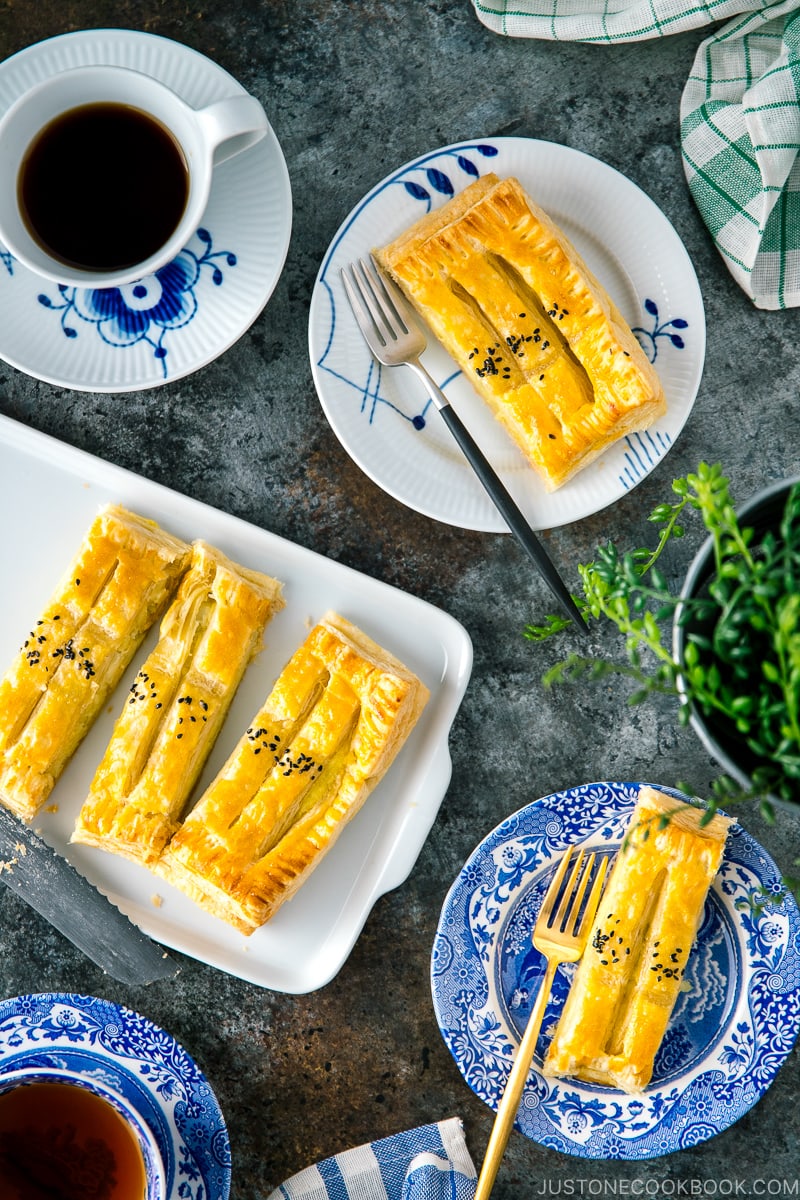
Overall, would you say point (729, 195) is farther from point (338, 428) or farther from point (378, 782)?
point (378, 782)

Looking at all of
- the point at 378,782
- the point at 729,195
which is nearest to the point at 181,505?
the point at 378,782

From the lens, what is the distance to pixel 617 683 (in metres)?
2.51

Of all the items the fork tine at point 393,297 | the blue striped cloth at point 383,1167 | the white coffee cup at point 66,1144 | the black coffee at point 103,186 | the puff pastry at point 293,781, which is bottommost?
the blue striped cloth at point 383,1167

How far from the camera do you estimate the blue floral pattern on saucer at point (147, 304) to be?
2.29m

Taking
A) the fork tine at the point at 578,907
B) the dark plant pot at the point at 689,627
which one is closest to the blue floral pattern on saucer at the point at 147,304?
the dark plant pot at the point at 689,627

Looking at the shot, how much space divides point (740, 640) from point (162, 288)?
1.57 meters

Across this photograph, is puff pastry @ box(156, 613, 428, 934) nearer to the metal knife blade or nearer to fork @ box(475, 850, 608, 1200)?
the metal knife blade

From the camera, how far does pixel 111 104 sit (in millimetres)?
2152

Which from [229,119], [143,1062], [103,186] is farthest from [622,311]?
[143,1062]

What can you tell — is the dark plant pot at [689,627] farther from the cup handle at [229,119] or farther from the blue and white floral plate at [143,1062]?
the blue and white floral plate at [143,1062]

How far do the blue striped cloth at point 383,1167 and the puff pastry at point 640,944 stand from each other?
38cm

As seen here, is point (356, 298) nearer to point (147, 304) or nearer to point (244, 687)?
point (147, 304)

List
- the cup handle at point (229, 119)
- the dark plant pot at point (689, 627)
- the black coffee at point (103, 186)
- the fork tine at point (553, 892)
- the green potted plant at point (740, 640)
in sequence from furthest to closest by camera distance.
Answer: the fork tine at point (553, 892) < the black coffee at point (103, 186) < the cup handle at point (229, 119) < the dark plant pot at point (689, 627) < the green potted plant at point (740, 640)

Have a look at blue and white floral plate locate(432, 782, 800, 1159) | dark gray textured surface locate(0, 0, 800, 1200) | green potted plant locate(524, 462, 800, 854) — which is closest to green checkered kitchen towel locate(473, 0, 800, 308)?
dark gray textured surface locate(0, 0, 800, 1200)
